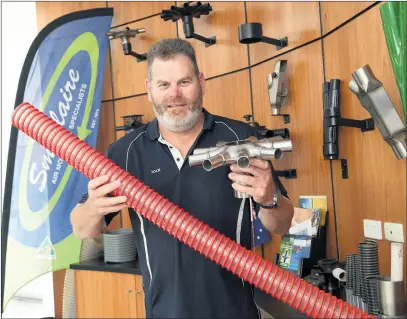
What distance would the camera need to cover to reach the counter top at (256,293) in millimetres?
2574

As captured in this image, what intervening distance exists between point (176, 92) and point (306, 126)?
1.53 metres

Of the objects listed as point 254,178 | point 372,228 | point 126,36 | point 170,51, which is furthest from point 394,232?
point 126,36

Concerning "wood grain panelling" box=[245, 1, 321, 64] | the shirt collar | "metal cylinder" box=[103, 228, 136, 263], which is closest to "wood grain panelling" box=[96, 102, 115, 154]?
"metal cylinder" box=[103, 228, 136, 263]

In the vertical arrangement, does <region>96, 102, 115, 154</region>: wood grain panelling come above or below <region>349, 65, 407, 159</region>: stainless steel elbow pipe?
above

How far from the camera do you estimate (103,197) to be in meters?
1.53

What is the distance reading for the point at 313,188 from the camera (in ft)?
9.85

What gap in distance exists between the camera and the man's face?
168cm

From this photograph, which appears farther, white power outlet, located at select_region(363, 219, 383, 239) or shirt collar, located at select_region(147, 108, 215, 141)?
white power outlet, located at select_region(363, 219, 383, 239)

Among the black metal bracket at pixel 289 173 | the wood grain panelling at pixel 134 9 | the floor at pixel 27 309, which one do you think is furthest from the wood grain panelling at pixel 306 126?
the floor at pixel 27 309

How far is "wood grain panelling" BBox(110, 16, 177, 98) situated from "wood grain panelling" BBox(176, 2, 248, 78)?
515 millimetres

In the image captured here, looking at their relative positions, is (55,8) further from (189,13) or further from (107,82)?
(189,13)

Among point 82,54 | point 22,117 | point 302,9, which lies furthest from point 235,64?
point 22,117

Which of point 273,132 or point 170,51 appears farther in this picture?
point 273,132

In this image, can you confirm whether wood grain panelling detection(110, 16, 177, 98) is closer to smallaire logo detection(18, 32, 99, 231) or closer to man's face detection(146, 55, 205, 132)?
smallaire logo detection(18, 32, 99, 231)
